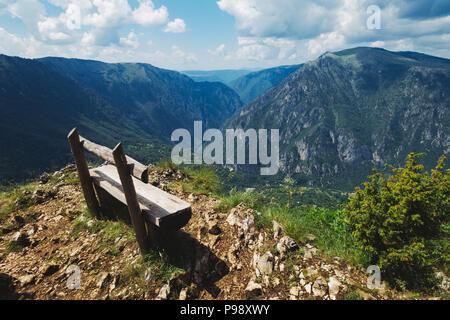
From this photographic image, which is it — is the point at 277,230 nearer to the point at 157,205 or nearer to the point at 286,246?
the point at 286,246

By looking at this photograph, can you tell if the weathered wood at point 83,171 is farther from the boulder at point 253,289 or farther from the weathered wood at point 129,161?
the boulder at point 253,289

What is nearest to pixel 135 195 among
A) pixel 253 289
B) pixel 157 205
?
pixel 157 205

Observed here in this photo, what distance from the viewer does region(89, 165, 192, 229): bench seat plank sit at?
468 centimetres

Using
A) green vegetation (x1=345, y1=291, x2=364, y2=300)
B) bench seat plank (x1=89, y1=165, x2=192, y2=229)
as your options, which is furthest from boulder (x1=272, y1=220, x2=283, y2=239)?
bench seat plank (x1=89, y1=165, x2=192, y2=229)

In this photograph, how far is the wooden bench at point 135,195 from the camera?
4371mm

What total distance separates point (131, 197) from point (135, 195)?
0.08 meters

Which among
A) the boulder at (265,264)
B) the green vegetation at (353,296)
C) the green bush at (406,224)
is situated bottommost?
the boulder at (265,264)

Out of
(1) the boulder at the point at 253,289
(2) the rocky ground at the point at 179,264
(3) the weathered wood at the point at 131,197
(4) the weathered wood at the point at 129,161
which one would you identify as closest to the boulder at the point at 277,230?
(2) the rocky ground at the point at 179,264

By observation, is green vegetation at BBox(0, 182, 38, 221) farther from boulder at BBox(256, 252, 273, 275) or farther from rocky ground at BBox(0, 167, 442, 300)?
boulder at BBox(256, 252, 273, 275)

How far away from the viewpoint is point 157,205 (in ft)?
16.6

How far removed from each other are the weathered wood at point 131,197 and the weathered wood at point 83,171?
2.35m

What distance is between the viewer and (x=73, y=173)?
10.2 metres
